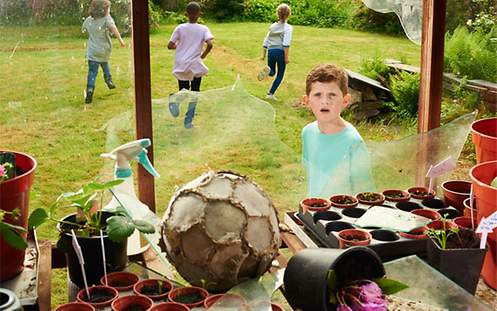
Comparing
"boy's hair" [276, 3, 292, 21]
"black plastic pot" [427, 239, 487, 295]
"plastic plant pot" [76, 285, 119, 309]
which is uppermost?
"boy's hair" [276, 3, 292, 21]

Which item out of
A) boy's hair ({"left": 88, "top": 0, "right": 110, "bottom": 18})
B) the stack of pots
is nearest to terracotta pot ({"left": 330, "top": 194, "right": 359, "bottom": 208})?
the stack of pots

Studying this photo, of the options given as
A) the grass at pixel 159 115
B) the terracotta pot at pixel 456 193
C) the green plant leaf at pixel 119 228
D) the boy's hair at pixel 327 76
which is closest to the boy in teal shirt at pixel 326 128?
the boy's hair at pixel 327 76

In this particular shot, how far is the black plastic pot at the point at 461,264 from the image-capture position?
1.55 meters

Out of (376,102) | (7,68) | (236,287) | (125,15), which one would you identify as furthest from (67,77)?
(376,102)

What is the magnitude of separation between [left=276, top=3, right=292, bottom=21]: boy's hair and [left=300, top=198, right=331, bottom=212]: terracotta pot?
4.61 feet

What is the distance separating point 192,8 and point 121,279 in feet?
5.23

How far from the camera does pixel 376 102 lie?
3.56m

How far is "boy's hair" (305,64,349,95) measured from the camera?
2.49 m

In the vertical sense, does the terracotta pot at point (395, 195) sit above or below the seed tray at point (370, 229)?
above

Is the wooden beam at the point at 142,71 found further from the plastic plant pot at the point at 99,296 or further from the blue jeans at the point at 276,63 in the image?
the blue jeans at the point at 276,63

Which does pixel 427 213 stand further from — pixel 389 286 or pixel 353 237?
pixel 389 286

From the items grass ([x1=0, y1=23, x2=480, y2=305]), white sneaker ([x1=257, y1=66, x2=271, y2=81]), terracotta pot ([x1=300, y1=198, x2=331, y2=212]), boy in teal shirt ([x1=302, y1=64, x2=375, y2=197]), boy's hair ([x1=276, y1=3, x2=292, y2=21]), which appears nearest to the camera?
terracotta pot ([x1=300, y1=198, x2=331, y2=212])

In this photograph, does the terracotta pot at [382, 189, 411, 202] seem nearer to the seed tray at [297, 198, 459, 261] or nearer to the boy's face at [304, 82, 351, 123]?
the seed tray at [297, 198, 459, 261]

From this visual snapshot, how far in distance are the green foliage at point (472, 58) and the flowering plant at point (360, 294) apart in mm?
1922
